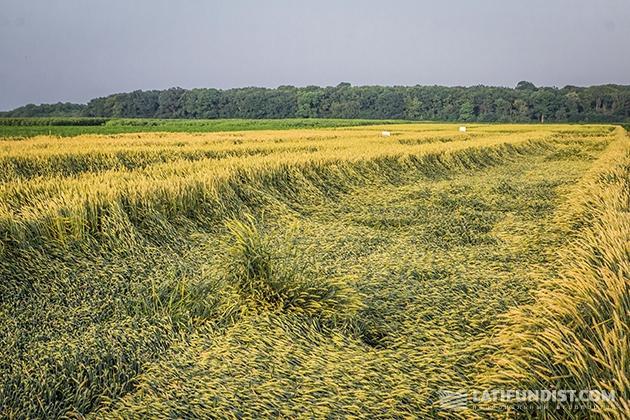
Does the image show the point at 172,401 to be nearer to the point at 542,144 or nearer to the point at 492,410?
the point at 492,410

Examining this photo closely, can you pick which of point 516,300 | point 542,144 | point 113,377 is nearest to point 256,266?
point 113,377

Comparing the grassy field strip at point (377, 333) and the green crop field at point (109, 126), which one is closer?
the grassy field strip at point (377, 333)

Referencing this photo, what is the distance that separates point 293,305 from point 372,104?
317ft

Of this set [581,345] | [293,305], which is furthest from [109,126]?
[581,345]

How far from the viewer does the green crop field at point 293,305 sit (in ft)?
7.14

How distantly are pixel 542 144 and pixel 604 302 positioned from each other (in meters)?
23.4


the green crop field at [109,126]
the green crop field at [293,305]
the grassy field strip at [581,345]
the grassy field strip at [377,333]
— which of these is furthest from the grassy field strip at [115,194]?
the green crop field at [109,126]

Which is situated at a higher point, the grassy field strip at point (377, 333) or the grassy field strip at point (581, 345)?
the grassy field strip at point (581, 345)

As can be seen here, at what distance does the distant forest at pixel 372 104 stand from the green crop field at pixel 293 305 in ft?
284

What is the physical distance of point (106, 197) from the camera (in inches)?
206

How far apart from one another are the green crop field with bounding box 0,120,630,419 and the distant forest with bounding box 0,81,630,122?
8649 cm

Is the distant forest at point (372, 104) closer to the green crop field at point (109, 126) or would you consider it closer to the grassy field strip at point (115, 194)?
the green crop field at point (109, 126)

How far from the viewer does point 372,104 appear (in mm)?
96438

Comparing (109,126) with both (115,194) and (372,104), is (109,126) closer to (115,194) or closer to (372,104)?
(115,194)
